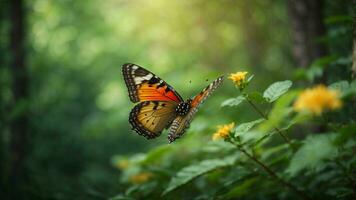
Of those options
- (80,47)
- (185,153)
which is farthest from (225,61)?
(185,153)

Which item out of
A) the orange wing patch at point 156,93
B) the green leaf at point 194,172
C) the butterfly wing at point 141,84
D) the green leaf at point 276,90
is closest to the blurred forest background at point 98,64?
the orange wing patch at point 156,93

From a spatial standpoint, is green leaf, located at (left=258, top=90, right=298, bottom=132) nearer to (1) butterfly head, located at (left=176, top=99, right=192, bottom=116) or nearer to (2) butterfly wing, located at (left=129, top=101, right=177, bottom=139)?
(1) butterfly head, located at (left=176, top=99, right=192, bottom=116)

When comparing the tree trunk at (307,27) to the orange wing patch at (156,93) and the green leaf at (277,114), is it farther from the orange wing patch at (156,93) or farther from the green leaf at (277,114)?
the green leaf at (277,114)

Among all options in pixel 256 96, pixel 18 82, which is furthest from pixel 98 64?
pixel 256 96

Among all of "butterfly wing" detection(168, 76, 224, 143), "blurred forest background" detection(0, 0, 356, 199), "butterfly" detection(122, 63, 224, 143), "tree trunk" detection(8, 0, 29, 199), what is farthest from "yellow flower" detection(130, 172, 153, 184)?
"tree trunk" detection(8, 0, 29, 199)

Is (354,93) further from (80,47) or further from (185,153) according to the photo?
(80,47)

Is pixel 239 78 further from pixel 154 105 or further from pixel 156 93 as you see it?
pixel 154 105
